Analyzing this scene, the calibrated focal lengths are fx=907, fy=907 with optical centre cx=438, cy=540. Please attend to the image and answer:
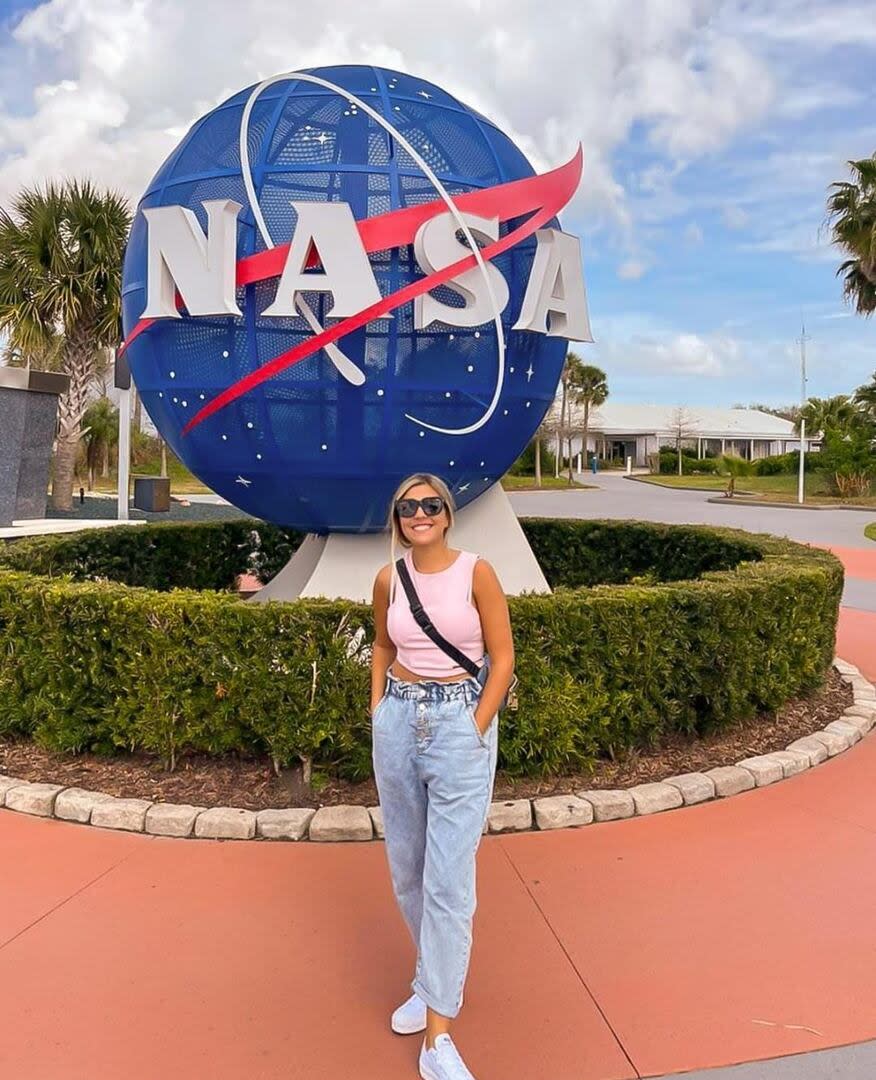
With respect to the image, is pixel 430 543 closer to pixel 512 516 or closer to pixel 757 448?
pixel 512 516

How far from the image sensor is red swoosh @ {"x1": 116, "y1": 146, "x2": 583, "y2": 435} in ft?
19.1

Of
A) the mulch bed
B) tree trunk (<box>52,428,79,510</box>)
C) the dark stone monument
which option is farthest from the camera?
tree trunk (<box>52,428,79,510</box>)

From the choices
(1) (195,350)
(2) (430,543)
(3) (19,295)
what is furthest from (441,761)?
(3) (19,295)

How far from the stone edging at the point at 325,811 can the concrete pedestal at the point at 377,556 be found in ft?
8.08

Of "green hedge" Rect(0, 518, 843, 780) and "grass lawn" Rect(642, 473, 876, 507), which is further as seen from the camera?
"grass lawn" Rect(642, 473, 876, 507)

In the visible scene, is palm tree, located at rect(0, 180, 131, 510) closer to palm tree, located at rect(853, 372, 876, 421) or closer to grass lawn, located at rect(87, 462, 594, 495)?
grass lawn, located at rect(87, 462, 594, 495)

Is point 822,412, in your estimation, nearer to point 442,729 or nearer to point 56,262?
point 56,262

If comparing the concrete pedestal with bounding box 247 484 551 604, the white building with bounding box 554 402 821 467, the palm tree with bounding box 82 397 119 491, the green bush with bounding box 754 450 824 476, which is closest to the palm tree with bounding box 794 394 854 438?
the green bush with bounding box 754 450 824 476

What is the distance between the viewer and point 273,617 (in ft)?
16.5

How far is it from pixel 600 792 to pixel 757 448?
77.4 meters

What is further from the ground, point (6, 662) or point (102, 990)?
point (6, 662)

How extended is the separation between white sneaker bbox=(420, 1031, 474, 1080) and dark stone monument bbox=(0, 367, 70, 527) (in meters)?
19.0

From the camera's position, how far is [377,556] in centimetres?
732

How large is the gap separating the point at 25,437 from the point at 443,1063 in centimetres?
1955
